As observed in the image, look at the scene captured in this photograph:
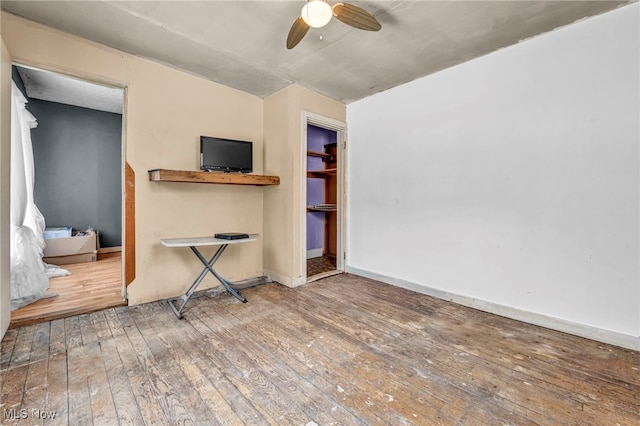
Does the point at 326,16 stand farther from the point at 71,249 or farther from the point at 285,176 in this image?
the point at 71,249

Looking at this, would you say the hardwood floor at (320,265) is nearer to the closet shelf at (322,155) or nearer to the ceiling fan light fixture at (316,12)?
the closet shelf at (322,155)

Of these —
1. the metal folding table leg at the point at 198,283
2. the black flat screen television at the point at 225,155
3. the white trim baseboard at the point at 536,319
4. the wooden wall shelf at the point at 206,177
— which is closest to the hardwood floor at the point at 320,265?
the white trim baseboard at the point at 536,319

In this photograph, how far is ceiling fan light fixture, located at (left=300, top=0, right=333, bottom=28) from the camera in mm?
1757

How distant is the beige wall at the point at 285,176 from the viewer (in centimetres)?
346

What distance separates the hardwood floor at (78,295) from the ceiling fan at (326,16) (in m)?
2.96

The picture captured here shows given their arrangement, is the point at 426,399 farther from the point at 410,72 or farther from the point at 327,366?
the point at 410,72

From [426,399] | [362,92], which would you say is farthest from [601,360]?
[362,92]

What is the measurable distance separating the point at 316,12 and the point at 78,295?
11.5ft

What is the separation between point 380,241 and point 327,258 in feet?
5.56

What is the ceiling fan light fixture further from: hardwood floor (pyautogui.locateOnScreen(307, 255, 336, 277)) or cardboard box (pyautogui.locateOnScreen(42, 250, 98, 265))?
cardboard box (pyautogui.locateOnScreen(42, 250, 98, 265))

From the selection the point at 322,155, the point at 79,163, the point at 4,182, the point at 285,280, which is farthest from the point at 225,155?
the point at 79,163

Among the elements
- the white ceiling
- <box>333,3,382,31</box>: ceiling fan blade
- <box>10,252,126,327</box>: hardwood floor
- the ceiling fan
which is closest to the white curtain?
<box>10,252,126,327</box>: hardwood floor

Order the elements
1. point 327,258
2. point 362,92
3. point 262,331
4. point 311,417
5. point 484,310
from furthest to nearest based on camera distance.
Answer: point 327,258 → point 362,92 → point 484,310 → point 262,331 → point 311,417

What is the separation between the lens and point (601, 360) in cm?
193
